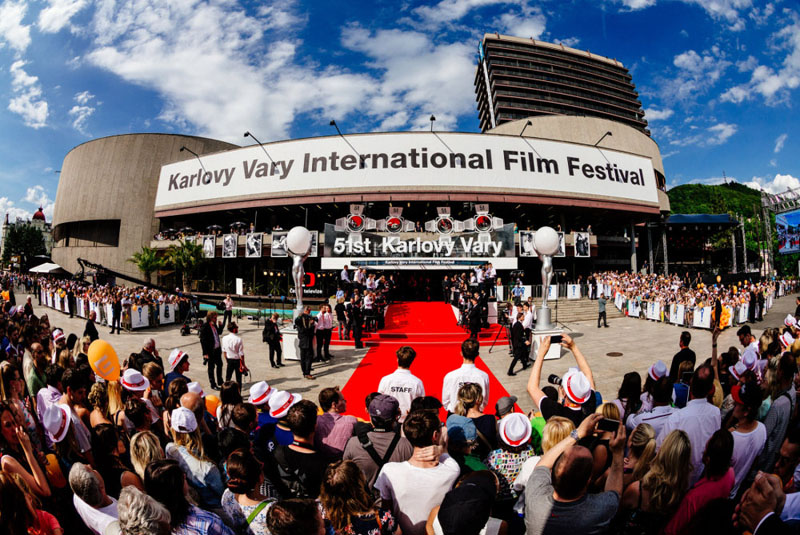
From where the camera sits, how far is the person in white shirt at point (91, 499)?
2.28 m

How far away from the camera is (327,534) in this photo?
209cm

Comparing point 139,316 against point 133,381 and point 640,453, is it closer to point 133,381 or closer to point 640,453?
point 133,381

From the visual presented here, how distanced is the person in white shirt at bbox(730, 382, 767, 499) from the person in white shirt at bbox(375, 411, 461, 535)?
2475 millimetres

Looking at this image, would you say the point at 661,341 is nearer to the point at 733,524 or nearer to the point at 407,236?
the point at 733,524

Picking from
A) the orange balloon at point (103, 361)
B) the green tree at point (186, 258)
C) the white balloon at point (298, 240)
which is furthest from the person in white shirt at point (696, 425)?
the green tree at point (186, 258)

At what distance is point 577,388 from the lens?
11.2ft

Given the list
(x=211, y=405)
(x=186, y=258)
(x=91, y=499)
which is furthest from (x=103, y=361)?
(x=186, y=258)

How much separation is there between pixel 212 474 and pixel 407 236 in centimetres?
2237

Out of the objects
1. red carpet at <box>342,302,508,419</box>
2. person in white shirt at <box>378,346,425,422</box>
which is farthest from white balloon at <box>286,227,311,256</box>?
person in white shirt at <box>378,346,425,422</box>

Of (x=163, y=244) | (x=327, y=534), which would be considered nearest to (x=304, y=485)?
(x=327, y=534)

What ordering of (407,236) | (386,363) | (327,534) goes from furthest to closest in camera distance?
(407,236) → (386,363) → (327,534)

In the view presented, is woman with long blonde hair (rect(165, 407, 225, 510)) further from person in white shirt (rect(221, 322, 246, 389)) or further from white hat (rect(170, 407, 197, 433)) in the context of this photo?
person in white shirt (rect(221, 322, 246, 389))

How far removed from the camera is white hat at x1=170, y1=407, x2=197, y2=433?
3.08m

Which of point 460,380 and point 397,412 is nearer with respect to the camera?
point 397,412
